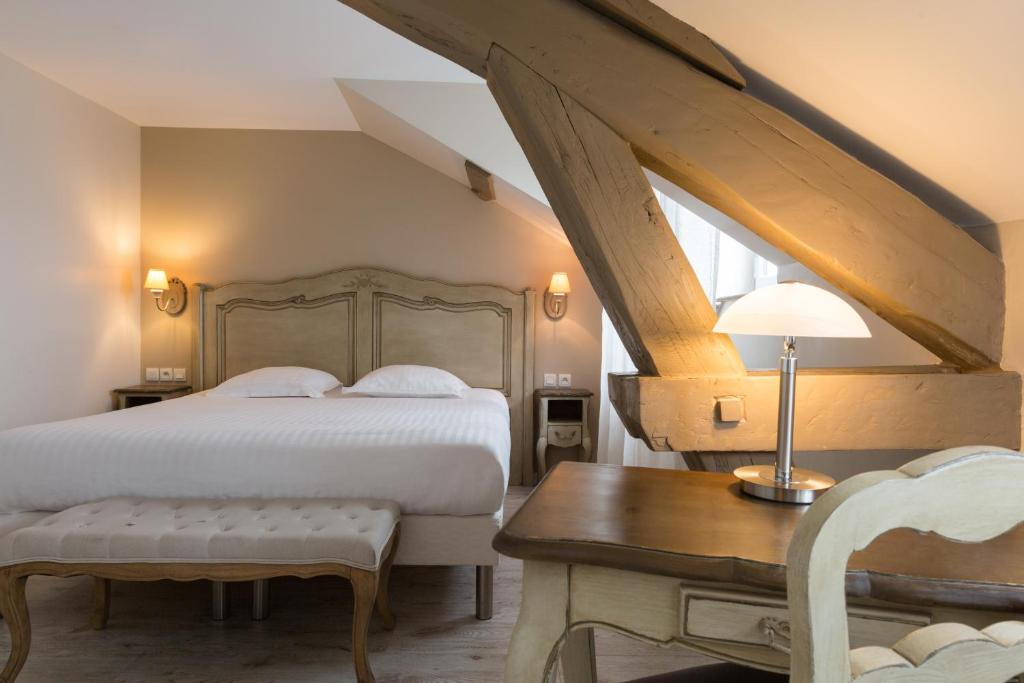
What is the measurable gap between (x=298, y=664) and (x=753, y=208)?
1844 mm

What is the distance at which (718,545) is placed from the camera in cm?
98

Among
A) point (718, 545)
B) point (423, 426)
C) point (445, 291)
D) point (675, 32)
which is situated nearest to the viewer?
point (718, 545)

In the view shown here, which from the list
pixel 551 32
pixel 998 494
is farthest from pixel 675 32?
pixel 998 494

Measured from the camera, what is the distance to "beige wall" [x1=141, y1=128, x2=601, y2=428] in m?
4.34

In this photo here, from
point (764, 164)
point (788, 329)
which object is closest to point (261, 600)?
point (788, 329)

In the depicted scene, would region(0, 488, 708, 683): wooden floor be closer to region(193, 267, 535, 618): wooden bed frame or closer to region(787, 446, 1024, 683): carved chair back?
region(787, 446, 1024, 683): carved chair back

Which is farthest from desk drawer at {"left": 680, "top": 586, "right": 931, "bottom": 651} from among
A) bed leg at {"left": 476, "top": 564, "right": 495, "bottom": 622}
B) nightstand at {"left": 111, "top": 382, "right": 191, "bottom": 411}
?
nightstand at {"left": 111, "top": 382, "right": 191, "bottom": 411}

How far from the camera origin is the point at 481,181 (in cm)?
373

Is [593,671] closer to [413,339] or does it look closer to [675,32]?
[675,32]

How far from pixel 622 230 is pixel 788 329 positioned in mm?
426

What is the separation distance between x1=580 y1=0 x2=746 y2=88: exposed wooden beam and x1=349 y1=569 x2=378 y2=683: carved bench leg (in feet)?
5.20

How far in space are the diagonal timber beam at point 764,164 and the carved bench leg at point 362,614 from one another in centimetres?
137

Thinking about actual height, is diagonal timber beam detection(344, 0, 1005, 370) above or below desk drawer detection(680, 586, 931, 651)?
above

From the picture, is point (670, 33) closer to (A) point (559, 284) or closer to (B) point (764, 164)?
(B) point (764, 164)
